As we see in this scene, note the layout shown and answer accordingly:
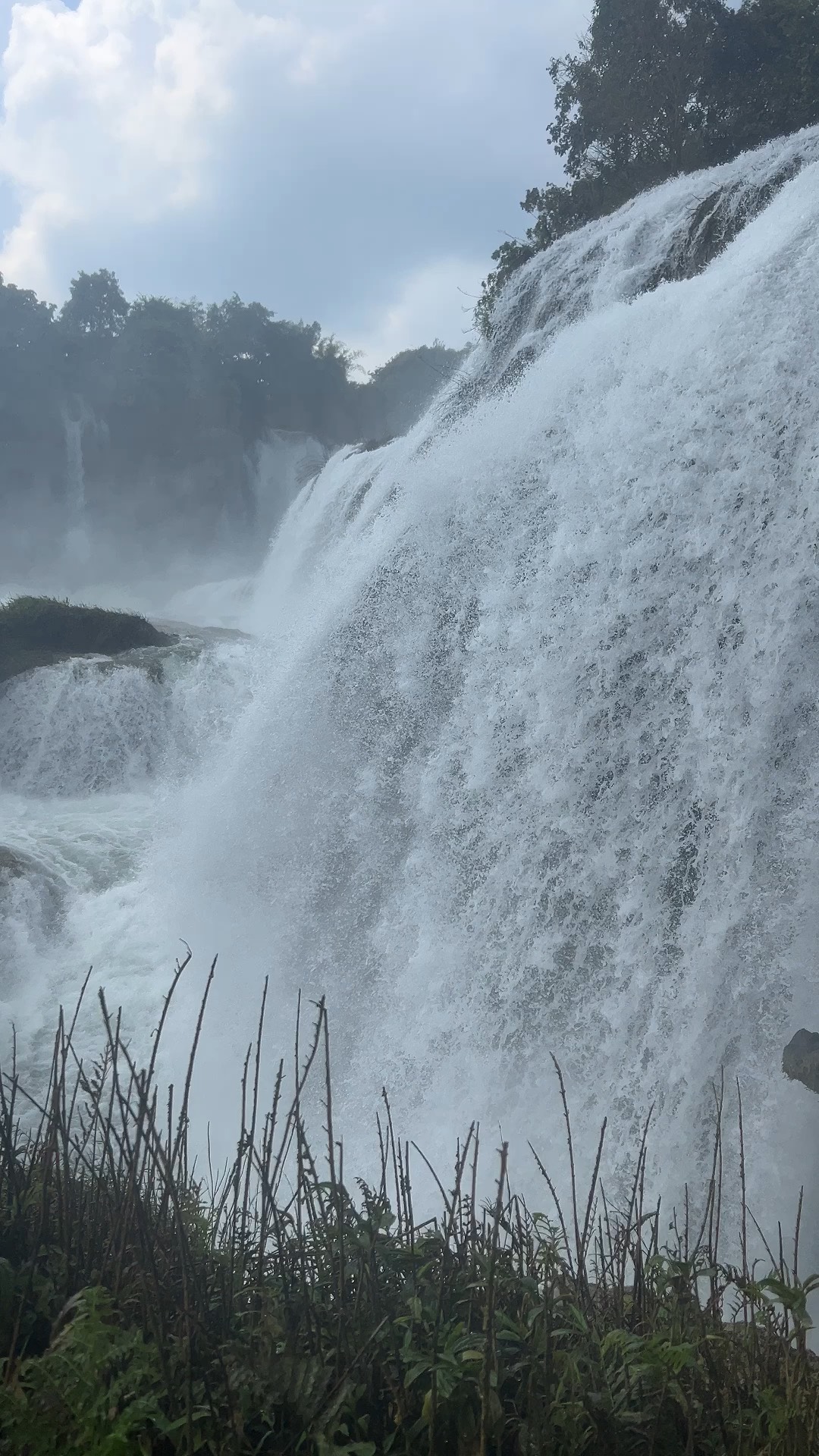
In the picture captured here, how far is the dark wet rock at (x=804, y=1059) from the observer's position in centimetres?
396

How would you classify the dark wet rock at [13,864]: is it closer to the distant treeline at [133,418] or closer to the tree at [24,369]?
the distant treeline at [133,418]

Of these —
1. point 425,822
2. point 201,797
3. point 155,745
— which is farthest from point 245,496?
point 425,822

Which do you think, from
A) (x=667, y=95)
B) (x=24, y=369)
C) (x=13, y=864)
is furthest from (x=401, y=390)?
(x=13, y=864)

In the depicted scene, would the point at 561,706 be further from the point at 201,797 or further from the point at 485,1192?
the point at 201,797

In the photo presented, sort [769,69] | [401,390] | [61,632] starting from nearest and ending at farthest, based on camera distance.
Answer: [61,632] < [769,69] < [401,390]

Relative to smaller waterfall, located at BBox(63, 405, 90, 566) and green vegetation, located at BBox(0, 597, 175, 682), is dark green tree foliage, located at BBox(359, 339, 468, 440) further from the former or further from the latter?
green vegetation, located at BBox(0, 597, 175, 682)

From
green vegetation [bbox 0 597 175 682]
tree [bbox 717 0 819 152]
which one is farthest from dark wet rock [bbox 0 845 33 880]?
tree [bbox 717 0 819 152]

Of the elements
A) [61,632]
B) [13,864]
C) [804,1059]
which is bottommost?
[804,1059]

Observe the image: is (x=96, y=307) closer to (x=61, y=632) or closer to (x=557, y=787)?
(x=61, y=632)

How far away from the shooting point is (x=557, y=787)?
220 inches

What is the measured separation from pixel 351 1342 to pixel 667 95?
19.5 m

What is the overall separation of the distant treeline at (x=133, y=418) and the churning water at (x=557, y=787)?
25930 mm

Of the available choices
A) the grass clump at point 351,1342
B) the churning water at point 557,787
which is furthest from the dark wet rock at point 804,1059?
the grass clump at point 351,1342

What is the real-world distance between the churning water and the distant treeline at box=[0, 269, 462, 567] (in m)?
25.9
